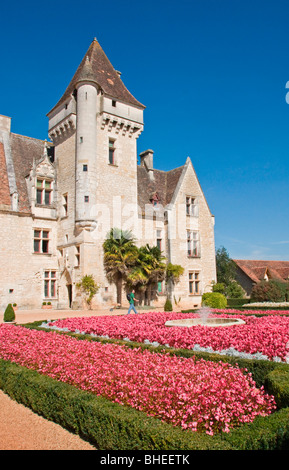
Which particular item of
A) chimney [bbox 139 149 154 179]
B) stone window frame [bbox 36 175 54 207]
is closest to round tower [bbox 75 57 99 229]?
stone window frame [bbox 36 175 54 207]

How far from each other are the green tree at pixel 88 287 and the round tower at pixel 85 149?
3.43 meters

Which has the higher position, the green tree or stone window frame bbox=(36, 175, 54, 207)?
stone window frame bbox=(36, 175, 54, 207)

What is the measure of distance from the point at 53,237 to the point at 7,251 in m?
3.71

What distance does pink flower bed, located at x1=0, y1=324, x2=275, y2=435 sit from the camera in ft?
14.4

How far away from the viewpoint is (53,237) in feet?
87.6

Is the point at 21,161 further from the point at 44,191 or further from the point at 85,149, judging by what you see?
the point at 85,149

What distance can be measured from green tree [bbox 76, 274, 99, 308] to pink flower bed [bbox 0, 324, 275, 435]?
48.9 ft

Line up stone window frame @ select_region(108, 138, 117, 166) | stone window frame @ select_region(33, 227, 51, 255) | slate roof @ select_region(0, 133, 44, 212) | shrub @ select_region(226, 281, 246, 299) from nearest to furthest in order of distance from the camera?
slate roof @ select_region(0, 133, 44, 212) → stone window frame @ select_region(33, 227, 51, 255) → stone window frame @ select_region(108, 138, 117, 166) → shrub @ select_region(226, 281, 246, 299)

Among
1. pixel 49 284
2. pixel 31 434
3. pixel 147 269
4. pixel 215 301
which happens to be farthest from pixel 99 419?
pixel 49 284

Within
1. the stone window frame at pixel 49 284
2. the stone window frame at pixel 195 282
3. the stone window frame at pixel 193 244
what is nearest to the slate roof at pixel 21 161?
the stone window frame at pixel 49 284

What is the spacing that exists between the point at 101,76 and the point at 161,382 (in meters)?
26.7

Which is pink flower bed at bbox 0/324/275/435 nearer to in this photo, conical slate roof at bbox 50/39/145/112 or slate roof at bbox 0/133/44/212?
slate roof at bbox 0/133/44/212

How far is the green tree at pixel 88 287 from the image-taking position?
2338cm

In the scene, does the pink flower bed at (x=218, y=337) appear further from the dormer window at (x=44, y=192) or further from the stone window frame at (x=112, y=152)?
the stone window frame at (x=112, y=152)
